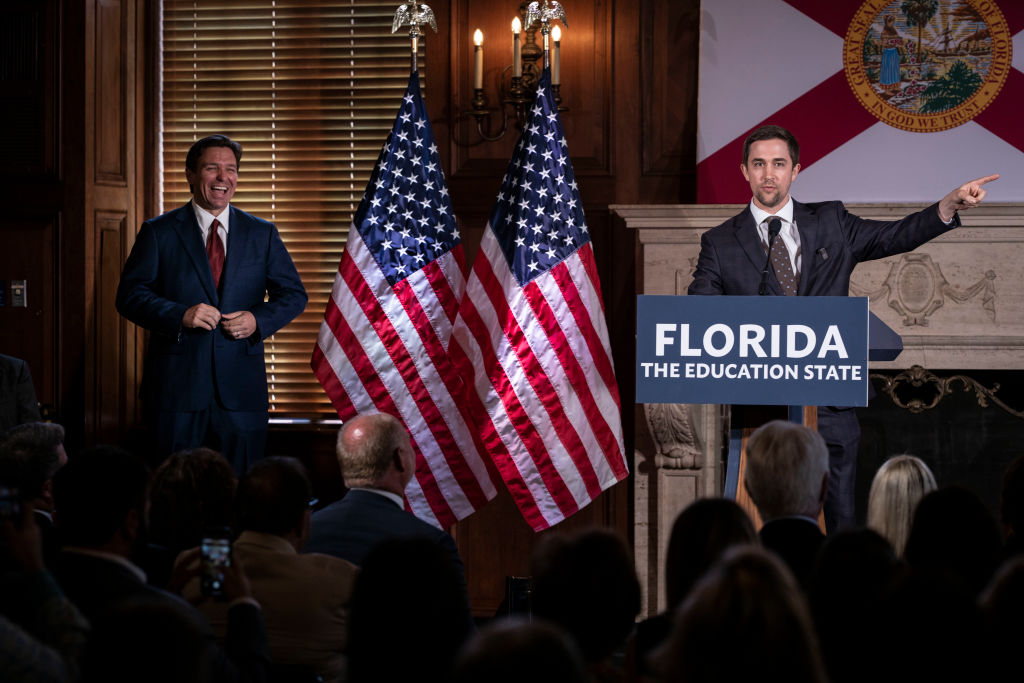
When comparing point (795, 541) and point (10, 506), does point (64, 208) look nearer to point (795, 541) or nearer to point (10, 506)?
point (10, 506)

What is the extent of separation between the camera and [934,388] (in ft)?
15.9

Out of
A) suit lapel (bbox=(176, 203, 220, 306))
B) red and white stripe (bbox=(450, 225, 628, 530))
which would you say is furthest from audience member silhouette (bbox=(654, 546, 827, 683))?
suit lapel (bbox=(176, 203, 220, 306))

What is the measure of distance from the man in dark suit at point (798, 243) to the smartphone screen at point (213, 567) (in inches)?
78.7

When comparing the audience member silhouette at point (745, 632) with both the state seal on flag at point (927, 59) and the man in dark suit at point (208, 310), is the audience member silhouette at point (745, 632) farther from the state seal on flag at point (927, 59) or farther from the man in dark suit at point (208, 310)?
the state seal on flag at point (927, 59)

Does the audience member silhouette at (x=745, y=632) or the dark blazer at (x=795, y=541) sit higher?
the audience member silhouette at (x=745, y=632)

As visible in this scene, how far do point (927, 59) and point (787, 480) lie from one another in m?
2.96

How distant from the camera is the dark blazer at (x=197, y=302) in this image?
13.8 ft

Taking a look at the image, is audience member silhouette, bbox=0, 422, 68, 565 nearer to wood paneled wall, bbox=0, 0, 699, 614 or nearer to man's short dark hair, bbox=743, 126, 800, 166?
wood paneled wall, bbox=0, 0, 699, 614

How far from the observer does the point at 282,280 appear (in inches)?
→ 175

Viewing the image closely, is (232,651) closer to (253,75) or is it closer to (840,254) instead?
(840,254)

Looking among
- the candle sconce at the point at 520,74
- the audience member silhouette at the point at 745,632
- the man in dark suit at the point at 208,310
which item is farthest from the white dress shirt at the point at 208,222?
the audience member silhouette at the point at 745,632

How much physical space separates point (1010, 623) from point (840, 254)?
229 cm

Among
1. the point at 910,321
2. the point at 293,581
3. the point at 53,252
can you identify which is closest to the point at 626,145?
the point at 910,321

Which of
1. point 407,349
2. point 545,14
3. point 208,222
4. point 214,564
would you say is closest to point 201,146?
point 208,222
